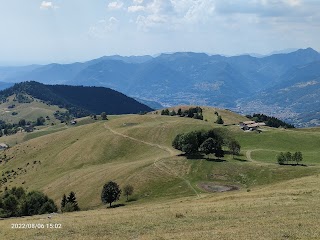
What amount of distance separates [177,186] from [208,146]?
34.4 m

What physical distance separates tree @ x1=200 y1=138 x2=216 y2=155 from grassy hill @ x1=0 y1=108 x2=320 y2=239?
7025mm

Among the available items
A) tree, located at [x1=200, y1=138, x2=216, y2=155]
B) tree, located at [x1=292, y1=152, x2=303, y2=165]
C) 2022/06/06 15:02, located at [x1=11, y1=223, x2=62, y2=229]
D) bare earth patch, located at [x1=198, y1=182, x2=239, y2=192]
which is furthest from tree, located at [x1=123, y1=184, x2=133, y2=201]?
2022/06/06 15:02, located at [x1=11, y1=223, x2=62, y2=229]

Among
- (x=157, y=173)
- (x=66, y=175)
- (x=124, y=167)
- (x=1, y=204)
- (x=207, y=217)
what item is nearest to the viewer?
(x=207, y=217)

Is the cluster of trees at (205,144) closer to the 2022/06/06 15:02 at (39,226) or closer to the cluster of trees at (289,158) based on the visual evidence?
the cluster of trees at (289,158)

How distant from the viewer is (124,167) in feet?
450

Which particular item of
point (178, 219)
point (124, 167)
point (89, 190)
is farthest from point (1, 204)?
point (178, 219)

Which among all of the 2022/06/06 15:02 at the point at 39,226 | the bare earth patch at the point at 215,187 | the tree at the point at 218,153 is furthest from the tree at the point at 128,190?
the 2022/06/06 15:02 at the point at 39,226

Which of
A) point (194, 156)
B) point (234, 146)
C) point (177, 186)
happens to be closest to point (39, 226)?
point (177, 186)

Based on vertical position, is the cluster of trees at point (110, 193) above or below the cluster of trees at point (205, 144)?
below

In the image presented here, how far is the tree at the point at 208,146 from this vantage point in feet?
458

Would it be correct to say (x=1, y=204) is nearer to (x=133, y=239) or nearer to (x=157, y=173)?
(x=157, y=173)

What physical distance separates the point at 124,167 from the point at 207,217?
307 feet

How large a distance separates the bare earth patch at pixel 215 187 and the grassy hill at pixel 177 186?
1.42 metres

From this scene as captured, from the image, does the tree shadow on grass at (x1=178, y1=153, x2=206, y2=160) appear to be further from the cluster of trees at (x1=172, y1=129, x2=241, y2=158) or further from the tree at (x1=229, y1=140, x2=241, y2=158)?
the tree at (x1=229, y1=140, x2=241, y2=158)
